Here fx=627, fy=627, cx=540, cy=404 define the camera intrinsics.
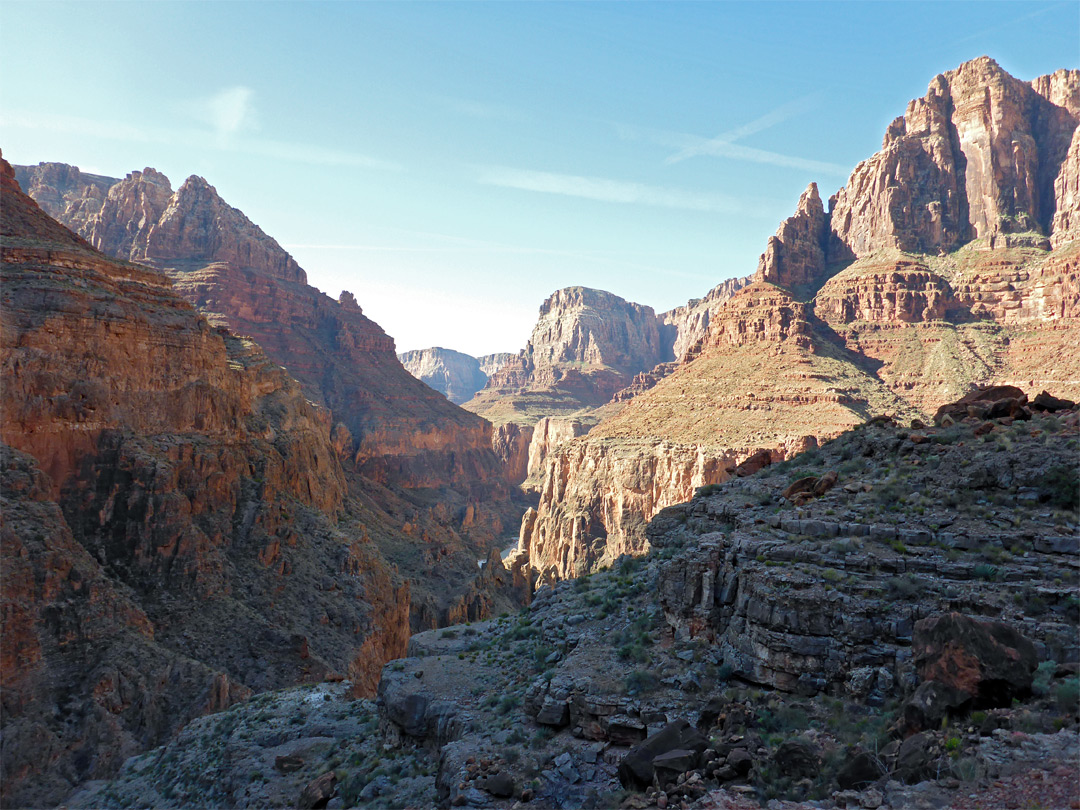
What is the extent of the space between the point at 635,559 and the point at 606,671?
9.50 m

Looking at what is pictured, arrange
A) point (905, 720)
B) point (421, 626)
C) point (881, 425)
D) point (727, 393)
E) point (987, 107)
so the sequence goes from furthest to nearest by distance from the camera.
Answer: point (987, 107) → point (727, 393) → point (421, 626) → point (881, 425) → point (905, 720)

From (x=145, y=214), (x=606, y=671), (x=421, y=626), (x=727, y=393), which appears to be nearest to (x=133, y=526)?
(x=421, y=626)

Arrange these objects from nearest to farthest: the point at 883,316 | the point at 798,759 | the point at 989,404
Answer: the point at 798,759 → the point at 989,404 → the point at 883,316

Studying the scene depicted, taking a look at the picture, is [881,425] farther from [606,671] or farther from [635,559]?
Result: [606,671]

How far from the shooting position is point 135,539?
39125mm

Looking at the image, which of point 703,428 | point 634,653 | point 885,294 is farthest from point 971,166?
point 634,653

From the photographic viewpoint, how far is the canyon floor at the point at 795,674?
32.0 ft

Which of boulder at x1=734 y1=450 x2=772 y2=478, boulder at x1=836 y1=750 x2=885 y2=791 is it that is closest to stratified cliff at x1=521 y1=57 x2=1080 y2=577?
boulder at x1=734 y1=450 x2=772 y2=478

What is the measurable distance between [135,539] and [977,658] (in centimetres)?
4363

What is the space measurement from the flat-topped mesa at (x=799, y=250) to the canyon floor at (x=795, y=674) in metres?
124

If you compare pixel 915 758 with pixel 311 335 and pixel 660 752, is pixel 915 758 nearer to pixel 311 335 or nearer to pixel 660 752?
pixel 660 752

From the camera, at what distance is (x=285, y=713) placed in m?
25.7

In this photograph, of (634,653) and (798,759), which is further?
(634,653)

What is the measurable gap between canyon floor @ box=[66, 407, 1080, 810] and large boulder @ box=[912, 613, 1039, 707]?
3cm
